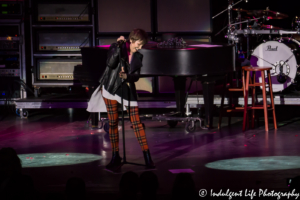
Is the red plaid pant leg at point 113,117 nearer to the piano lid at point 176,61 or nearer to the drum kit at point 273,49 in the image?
the piano lid at point 176,61

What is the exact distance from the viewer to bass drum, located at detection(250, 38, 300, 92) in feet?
23.1

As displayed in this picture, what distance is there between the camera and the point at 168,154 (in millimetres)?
4441

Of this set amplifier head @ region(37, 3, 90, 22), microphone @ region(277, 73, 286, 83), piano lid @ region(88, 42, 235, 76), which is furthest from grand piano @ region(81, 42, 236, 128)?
amplifier head @ region(37, 3, 90, 22)

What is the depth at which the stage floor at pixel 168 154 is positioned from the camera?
337 cm

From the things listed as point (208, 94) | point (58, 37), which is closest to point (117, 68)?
point (208, 94)

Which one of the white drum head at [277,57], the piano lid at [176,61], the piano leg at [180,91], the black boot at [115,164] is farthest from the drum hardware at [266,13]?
the black boot at [115,164]

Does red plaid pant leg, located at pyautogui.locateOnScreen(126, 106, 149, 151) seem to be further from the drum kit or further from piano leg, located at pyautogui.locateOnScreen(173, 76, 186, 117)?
the drum kit

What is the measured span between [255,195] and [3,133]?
4087 mm

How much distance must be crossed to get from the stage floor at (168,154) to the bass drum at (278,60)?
671mm

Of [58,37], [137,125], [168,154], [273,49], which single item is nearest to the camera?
[137,125]

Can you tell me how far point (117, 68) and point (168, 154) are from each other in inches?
44.6

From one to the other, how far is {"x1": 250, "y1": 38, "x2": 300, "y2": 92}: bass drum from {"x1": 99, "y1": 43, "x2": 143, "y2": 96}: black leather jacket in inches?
149

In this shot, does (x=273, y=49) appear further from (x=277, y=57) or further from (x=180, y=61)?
(x=180, y=61)

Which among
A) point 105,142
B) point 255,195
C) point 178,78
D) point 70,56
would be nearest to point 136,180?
point 255,195
